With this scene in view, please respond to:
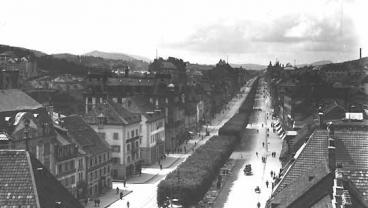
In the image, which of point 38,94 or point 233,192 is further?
point 38,94

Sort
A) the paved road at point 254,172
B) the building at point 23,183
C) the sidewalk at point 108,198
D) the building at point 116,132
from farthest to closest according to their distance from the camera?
the building at point 116,132 → the paved road at point 254,172 → the sidewalk at point 108,198 → the building at point 23,183

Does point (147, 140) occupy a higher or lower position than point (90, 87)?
lower

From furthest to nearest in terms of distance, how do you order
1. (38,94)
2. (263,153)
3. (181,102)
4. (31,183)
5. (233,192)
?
(38,94) → (181,102) → (263,153) → (233,192) → (31,183)

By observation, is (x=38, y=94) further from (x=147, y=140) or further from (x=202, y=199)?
(x=202, y=199)

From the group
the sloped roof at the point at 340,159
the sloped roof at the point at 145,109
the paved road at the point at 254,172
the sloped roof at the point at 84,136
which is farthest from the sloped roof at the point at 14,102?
the sloped roof at the point at 340,159

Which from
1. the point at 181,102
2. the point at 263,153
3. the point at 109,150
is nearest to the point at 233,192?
the point at 109,150

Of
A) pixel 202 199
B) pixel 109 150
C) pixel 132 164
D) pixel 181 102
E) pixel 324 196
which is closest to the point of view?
pixel 324 196

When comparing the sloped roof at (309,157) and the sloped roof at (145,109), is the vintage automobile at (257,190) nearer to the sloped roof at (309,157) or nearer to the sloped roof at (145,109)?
the sloped roof at (145,109)
